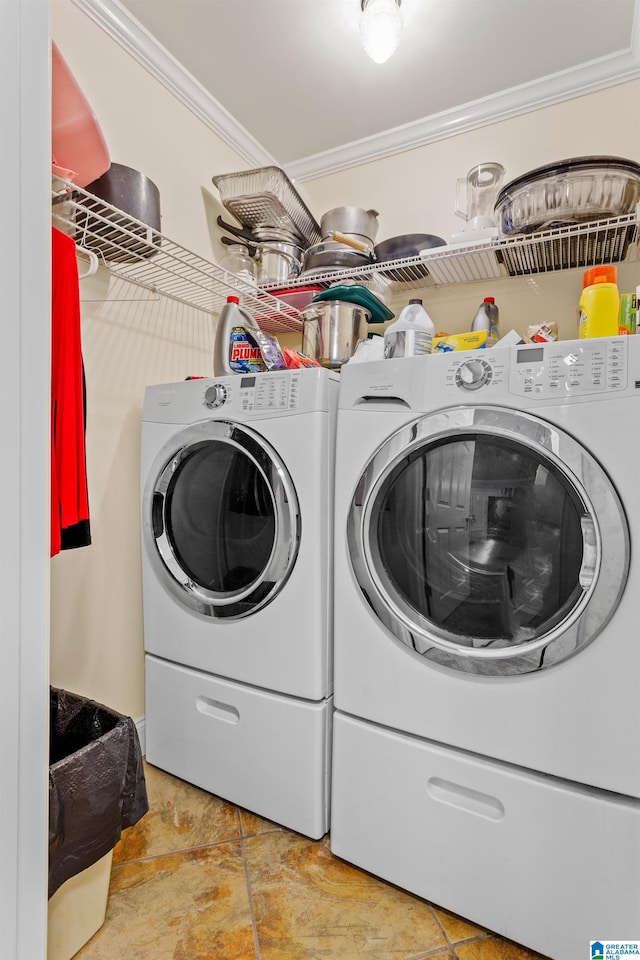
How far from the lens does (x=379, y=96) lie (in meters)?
1.92

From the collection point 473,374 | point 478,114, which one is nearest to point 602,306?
point 473,374

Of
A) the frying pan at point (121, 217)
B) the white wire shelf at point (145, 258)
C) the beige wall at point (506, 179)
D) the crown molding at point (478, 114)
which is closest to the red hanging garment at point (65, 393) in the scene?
the white wire shelf at point (145, 258)

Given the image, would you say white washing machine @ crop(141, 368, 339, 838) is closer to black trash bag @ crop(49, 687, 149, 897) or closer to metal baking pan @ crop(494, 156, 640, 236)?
black trash bag @ crop(49, 687, 149, 897)

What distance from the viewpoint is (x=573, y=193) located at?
141 centimetres

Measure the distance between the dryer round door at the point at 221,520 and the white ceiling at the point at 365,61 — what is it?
134 cm

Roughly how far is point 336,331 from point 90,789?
1454 mm

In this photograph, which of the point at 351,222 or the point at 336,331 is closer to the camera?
the point at 336,331

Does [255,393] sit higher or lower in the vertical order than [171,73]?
lower

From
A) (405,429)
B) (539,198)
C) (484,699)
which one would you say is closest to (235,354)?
(405,429)

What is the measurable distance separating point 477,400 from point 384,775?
869mm

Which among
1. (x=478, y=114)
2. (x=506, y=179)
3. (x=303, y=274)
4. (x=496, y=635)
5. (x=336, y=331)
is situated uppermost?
(x=478, y=114)

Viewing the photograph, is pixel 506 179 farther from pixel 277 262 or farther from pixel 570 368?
pixel 570 368

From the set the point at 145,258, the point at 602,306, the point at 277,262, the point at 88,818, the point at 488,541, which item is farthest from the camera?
the point at 277,262

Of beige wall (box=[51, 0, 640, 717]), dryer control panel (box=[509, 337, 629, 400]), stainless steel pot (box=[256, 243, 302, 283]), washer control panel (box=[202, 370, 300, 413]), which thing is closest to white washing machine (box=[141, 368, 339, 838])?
washer control panel (box=[202, 370, 300, 413])
